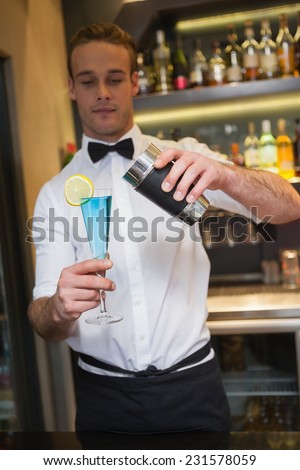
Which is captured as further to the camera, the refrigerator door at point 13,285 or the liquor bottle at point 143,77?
the liquor bottle at point 143,77

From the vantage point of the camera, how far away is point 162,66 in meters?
2.83

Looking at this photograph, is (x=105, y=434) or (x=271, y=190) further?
(x=271, y=190)

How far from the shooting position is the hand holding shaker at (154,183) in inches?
42.1

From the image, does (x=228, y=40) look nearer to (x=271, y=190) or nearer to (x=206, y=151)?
(x=206, y=151)

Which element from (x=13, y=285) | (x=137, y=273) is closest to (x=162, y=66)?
(x=13, y=285)

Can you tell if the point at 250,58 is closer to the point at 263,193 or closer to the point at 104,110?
the point at 104,110

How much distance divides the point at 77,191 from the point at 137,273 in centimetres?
46

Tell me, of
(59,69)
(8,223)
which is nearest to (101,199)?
(8,223)

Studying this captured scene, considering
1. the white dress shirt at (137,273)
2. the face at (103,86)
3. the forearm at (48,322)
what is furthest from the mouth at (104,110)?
the forearm at (48,322)

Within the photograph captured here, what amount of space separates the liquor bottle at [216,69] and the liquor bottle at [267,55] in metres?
0.19

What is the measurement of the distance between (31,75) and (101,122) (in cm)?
114

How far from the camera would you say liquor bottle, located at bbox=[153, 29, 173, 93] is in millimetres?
2805

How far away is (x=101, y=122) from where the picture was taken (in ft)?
5.13

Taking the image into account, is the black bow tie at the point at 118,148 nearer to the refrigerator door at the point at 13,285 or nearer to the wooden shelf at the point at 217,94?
the refrigerator door at the point at 13,285
